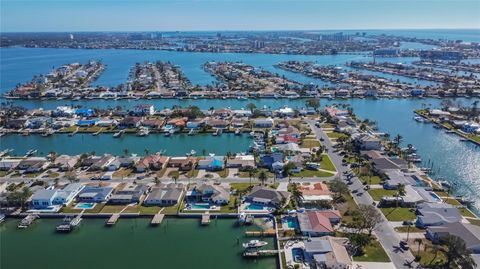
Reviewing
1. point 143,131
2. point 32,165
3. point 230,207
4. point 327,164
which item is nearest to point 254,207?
point 230,207

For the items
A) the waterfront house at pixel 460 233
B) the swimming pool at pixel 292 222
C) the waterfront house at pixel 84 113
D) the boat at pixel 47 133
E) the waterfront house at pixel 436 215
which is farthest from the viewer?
the waterfront house at pixel 84 113

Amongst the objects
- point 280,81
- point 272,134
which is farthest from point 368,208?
point 280,81

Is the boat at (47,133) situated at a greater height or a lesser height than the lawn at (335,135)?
lesser

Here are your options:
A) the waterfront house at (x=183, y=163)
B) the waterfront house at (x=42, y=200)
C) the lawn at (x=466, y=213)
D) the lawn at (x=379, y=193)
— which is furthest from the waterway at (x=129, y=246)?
the lawn at (x=466, y=213)

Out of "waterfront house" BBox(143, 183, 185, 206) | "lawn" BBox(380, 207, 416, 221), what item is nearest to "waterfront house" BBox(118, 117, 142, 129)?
"waterfront house" BBox(143, 183, 185, 206)

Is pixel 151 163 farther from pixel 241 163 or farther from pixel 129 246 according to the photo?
pixel 129 246

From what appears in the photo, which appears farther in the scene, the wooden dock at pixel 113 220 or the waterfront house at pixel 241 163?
the waterfront house at pixel 241 163

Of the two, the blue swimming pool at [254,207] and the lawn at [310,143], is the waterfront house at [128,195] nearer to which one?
the blue swimming pool at [254,207]

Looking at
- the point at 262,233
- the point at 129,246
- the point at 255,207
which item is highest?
the point at 255,207
